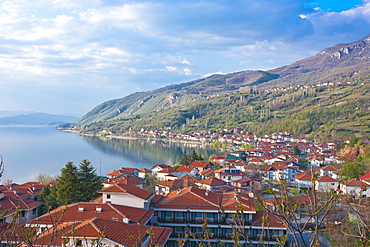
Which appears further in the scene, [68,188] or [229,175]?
[229,175]

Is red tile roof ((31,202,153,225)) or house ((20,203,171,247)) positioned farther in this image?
red tile roof ((31,202,153,225))

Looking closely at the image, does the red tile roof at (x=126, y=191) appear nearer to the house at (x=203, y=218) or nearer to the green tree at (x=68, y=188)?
the house at (x=203, y=218)

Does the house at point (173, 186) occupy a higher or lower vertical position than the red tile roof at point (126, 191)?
lower

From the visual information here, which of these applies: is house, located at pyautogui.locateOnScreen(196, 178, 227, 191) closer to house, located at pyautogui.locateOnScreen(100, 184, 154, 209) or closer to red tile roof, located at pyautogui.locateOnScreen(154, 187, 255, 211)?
red tile roof, located at pyautogui.locateOnScreen(154, 187, 255, 211)

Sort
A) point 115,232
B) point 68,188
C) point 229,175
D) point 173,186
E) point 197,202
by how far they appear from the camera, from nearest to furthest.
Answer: point 115,232 < point 197,202 < point 68,188 < point 173,186 < point 229,175

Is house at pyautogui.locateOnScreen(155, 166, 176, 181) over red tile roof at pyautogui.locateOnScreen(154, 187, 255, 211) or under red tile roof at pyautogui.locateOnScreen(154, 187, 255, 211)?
under

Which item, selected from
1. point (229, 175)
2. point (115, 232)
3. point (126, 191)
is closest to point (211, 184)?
point (229, 175)

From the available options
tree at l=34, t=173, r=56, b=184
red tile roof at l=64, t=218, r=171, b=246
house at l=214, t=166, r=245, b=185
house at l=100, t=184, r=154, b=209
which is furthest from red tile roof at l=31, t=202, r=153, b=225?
tree at l=34, t=173, r=56, b=184

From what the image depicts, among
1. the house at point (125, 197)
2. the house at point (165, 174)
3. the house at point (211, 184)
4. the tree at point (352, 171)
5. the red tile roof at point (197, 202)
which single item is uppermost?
the house at point (125, 197)

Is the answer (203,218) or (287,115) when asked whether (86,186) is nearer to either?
(203,218)

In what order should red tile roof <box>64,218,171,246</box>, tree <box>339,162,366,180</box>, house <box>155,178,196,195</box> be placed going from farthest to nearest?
tree <box>339,162,366,180</box> → house <box>155,178,196,195</box> → red tile roof <box>64,218,171,246</box>

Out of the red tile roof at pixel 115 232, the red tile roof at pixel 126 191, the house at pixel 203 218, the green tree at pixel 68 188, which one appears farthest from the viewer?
the green tree at pixel 68 188

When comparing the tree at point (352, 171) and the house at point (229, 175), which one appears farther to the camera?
the house at point (229, 175)

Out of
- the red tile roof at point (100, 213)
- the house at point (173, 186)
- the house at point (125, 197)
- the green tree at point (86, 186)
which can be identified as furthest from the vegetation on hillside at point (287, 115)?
the red tile roof at point (100, 213)
